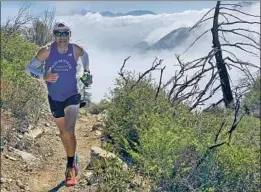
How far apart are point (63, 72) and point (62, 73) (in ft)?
0.05

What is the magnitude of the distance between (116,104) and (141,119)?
149 centimetres

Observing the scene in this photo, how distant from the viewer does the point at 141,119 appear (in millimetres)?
6922

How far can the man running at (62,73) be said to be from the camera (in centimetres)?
538

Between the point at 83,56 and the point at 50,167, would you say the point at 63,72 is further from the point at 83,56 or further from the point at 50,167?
the point at 50,167

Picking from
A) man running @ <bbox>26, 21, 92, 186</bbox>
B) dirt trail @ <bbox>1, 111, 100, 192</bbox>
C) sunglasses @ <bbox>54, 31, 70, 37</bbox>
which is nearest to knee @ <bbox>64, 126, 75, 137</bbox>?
man running @ <bbox>26, 21, 92, 186</bbox>

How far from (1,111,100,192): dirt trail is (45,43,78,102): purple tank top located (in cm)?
106

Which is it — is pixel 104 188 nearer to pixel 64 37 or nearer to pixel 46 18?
pixel 64 37

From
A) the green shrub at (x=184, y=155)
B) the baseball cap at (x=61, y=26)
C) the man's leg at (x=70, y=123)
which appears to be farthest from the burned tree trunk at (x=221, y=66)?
the baseball cap at (x=61, y=26)

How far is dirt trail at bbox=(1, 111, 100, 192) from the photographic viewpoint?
230 inches

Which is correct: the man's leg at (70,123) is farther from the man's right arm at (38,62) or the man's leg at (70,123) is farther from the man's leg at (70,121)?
the man's right arm at (38,62)

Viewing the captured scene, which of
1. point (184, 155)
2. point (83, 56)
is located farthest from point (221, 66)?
point (83, 56)

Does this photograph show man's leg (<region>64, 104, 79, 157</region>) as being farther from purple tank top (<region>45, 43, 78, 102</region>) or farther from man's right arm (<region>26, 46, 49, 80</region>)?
man's right arm (<region>26, 46, 49, 80</region>)

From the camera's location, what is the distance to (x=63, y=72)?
5422mm

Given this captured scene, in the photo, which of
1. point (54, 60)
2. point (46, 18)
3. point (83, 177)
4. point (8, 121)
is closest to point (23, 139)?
point (8, 121)
